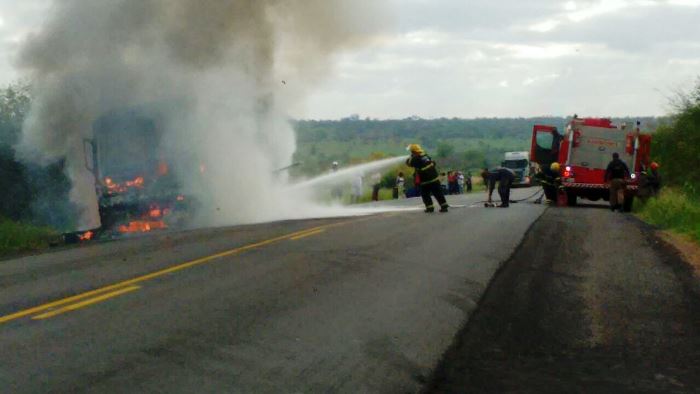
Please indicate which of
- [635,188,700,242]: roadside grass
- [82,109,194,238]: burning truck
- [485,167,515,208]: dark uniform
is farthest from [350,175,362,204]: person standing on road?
[82,109,194,238]: burning truck

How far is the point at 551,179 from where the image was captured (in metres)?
29.2

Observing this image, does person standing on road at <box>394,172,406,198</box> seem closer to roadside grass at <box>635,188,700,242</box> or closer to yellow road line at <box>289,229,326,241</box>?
roadside grass at <box>635,188,700,242</box>

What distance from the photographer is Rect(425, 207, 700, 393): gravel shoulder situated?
6.50 meters

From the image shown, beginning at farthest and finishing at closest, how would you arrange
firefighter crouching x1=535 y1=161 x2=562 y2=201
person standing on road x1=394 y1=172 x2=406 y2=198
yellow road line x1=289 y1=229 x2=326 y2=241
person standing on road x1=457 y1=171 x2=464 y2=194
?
person standing on road x1=457 y1=171 x2=464 y2=194 → person standing on road x1=394 y1=172 x2=406 y2=198 → firefighter crouching x1=535 y1=161 x2=562 y2=201 → yellow road line x1=289 y1=229 x2=326 y2=241

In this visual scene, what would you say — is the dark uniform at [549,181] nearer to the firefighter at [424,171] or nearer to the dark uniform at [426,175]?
the dark uniform at [426,175]

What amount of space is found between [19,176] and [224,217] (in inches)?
284

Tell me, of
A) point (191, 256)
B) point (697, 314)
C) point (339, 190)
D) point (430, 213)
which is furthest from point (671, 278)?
point (339, 190)

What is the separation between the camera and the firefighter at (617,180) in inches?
1043

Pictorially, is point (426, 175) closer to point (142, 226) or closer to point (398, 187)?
point (142, 226)

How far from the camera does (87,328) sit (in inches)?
307

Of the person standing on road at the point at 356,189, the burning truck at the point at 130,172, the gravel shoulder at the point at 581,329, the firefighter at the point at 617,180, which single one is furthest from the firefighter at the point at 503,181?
the person standing on road at the point at 356,189

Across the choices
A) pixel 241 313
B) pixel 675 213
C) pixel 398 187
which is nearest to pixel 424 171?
pixel 675 213

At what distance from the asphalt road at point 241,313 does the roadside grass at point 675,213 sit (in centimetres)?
455

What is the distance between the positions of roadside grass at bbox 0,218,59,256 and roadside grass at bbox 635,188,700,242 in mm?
12105
